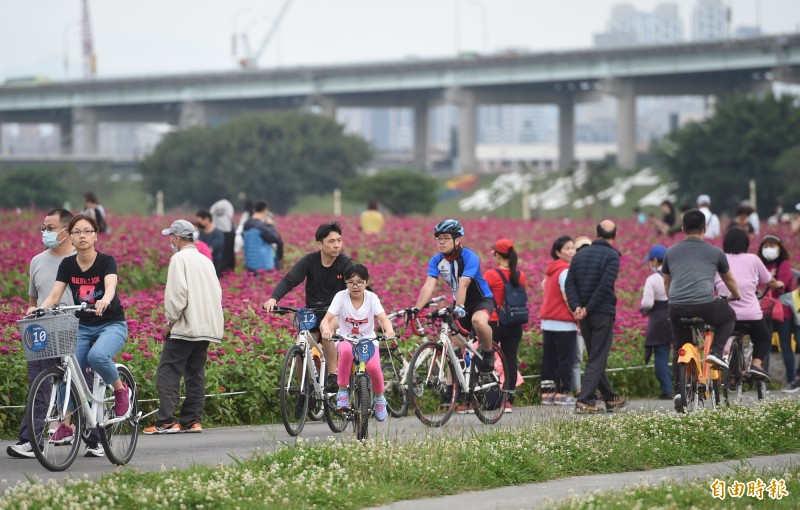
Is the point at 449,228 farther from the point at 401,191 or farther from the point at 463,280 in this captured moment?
the point at 401,191

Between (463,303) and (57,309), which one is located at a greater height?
(57,309)

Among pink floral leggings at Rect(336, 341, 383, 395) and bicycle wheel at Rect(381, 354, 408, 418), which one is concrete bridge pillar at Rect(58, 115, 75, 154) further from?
pink floral leggings at Rect(336, 341, 383, 395)

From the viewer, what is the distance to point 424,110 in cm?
12162

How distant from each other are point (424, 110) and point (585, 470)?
112211mm

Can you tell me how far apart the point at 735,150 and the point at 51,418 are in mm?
65679

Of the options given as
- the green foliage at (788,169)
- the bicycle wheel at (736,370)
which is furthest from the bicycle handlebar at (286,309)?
the green foliage at (788,169)

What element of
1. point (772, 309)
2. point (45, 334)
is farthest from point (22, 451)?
point (772, 309)

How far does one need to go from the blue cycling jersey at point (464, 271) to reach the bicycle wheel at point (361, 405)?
2.14 metres

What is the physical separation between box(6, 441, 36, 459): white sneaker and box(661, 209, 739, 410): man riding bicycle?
5970 millimetres

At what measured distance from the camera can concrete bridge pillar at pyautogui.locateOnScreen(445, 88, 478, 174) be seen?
109562 millimetres

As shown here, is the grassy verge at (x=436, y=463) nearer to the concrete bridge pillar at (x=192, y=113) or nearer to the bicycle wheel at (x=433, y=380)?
the bicycle wheel at (x=433, y=380)

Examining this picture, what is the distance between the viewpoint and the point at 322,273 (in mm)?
12570

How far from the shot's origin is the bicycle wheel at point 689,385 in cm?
1312

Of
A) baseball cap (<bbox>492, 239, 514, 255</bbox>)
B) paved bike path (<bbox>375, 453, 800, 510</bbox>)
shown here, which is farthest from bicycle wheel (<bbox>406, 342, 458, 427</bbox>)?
paved bike path (<bbox>375, 453, 800, 510</bbox>)
